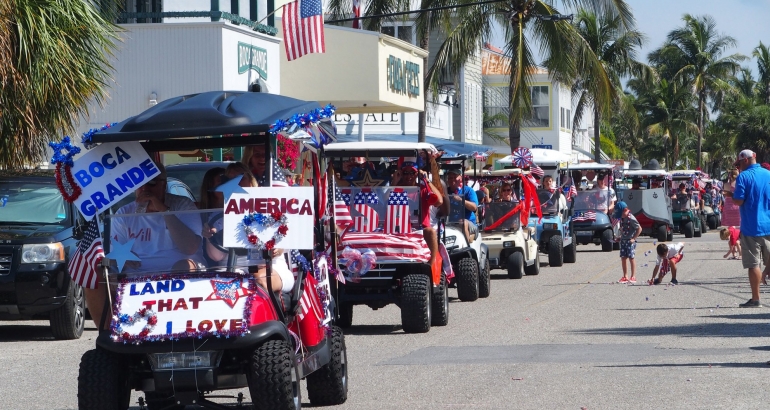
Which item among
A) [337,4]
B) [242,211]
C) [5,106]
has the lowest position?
[242,211]

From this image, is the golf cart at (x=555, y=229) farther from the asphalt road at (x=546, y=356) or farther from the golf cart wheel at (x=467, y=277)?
the golf cart wheel at (x=467, y=277)

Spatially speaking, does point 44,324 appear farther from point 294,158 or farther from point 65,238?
point 294,158

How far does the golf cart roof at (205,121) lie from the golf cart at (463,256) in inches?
307

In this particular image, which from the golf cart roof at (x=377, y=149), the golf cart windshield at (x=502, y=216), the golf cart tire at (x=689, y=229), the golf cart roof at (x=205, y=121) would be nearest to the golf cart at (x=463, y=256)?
the golf cart roof at (x=377, y=149)

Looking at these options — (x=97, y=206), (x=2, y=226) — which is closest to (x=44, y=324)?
(x=2, y=226)

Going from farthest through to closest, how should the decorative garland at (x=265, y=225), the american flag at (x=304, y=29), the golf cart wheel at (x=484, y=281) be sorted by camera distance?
1. the american flag at (x=304, y=29)
2. the golf cart wheel at (x=484, y=281)
3. the decorative garland at (x=265, y=225)

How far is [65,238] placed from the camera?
1268 cm

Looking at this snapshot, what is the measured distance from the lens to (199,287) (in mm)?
6703

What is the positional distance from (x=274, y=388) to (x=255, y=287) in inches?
24.0

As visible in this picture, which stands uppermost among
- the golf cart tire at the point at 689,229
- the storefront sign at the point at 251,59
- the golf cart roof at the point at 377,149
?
the storefront sign at the point at 251,59

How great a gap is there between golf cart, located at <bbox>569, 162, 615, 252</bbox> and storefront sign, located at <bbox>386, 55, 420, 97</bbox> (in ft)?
17.0

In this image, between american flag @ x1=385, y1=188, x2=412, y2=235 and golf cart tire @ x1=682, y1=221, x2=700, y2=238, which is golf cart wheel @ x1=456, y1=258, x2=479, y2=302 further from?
golf cart tire @ x1=682, y1=221, x2=700, y2=238

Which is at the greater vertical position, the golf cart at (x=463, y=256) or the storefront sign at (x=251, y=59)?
the storefront sign at (x=251, y=59)

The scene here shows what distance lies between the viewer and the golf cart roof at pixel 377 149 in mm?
13359
